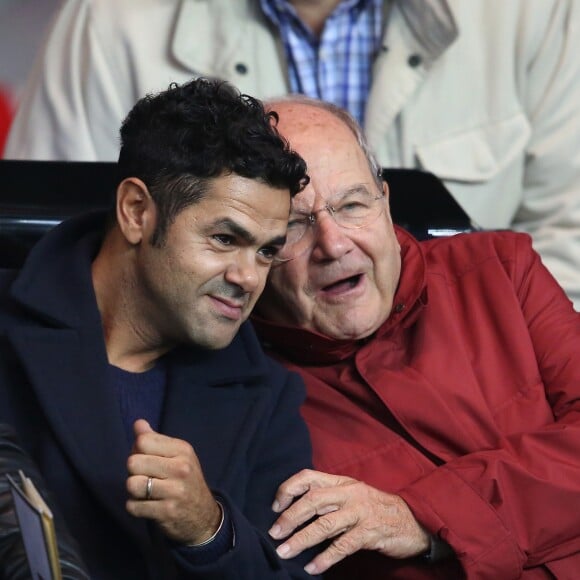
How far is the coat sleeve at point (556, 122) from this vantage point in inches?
116

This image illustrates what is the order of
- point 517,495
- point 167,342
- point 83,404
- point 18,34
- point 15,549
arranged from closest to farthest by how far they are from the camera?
point 15,549, point 83,404, point 167,342, point 517,495, point 18,34

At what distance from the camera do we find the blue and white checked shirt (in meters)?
3.00

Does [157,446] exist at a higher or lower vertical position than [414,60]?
higher

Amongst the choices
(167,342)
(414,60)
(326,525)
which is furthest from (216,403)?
(414,60)

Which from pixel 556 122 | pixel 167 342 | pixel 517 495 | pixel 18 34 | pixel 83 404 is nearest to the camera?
pixel 83 404

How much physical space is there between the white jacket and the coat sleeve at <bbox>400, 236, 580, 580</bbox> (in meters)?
1.02

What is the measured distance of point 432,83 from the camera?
301 centimetres

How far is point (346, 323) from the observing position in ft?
6.40

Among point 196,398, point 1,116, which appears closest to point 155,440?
point 196,398

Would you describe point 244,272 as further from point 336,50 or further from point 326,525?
point 336,50

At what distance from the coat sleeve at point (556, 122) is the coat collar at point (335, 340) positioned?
0.96 m

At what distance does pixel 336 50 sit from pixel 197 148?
1428 mm

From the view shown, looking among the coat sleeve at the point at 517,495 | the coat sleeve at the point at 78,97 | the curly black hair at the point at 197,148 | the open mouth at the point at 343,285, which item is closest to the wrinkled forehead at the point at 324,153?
the open mouth at the point at 343,285

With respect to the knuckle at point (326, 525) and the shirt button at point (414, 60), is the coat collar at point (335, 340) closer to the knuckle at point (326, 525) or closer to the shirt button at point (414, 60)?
the knuckle at point (326, 525)
